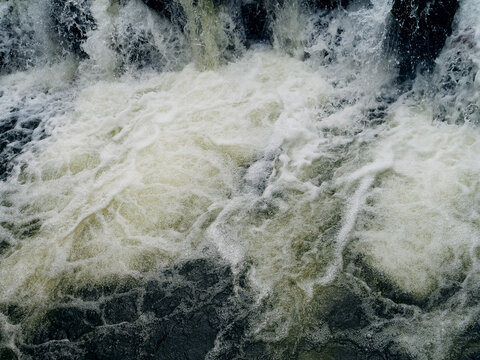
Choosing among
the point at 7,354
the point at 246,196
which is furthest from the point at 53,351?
the point at 246,196

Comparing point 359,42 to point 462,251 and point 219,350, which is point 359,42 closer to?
point 462,251

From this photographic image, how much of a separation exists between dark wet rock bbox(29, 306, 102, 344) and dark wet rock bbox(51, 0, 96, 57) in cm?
655

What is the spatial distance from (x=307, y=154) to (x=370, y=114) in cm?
138

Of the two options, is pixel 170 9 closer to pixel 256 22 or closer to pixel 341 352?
pixel 256 22

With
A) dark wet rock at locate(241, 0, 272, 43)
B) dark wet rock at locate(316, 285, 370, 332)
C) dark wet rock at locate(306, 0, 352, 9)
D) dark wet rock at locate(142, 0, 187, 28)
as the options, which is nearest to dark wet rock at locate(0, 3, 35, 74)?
dark wet rock at locate(142, 0, 187, 28)

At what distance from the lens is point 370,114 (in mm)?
5203

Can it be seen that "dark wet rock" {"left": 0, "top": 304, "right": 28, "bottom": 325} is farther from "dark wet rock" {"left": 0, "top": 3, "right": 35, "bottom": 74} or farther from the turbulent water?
"dark wet rock" {"left": 0, "top": 3, "right": 35, "bottom": 74}

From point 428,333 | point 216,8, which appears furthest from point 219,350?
point 216,8

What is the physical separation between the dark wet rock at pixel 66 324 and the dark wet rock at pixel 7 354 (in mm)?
161

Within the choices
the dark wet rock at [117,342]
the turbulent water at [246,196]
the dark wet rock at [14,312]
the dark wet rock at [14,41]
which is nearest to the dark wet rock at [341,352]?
the turbulent water at [246,196]

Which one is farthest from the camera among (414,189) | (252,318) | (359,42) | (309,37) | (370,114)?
(309,37)

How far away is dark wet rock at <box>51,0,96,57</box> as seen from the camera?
770 centimetres

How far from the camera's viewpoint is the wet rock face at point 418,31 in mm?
4934

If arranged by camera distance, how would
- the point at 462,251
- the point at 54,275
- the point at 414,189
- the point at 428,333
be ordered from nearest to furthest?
the point at 428,333, the point at 462,251, the point at 54,275, the point at 414,189
